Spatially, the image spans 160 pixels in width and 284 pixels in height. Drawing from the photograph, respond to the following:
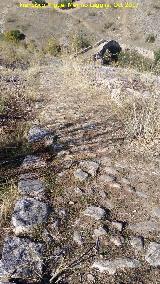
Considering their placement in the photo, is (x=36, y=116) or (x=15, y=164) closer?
(x=15, y=164)

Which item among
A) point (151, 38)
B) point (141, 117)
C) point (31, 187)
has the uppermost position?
point (141, 117)

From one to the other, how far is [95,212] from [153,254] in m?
0.80

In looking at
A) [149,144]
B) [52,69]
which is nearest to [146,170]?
[149,144]

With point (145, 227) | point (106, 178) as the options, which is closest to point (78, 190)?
point (106, 178)

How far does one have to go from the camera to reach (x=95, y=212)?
15.8 feet

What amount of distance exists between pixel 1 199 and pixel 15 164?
850 millimetres

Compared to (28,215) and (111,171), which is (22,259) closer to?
(28,215)

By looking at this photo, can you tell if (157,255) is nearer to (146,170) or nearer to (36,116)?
(146,170)

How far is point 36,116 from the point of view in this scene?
25.1 ft

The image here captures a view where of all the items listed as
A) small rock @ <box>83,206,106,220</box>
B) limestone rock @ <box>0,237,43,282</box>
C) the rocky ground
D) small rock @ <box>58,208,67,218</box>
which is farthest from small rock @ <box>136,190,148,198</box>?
limestone rock @ <box>0,237,43,282</box>

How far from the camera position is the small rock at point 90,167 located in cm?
555

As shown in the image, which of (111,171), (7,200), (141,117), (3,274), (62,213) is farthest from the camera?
(141,117)

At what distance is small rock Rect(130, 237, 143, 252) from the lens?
4.40 m

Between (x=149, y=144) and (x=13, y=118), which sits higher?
(x=149, y=144)
